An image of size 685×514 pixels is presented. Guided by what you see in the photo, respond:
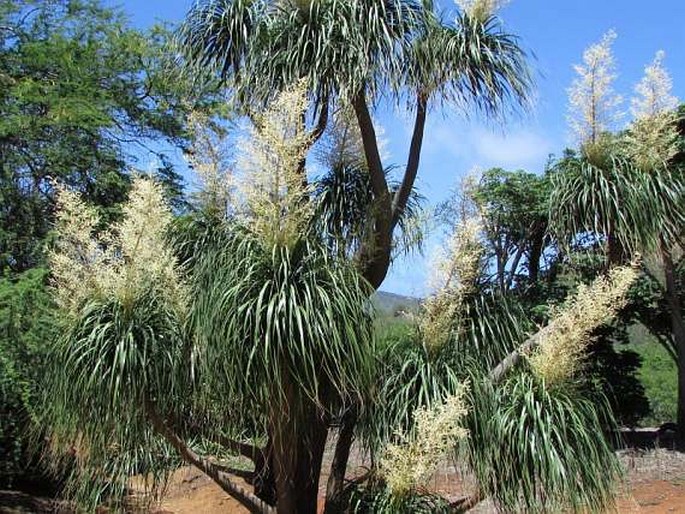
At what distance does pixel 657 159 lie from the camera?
634cm

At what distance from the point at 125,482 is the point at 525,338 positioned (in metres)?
3.54

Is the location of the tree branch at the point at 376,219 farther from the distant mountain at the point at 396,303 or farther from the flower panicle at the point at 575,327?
the flower panicle at the point at 575,327

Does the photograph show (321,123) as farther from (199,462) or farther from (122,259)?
(199,462)

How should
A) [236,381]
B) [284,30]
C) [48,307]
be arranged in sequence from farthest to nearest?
[48,307] < [284,30] < [236,381]

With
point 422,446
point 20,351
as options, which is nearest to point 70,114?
point 20,351

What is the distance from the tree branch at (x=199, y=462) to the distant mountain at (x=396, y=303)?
185 cm

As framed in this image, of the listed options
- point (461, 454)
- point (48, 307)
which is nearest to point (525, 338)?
point (461, 454)

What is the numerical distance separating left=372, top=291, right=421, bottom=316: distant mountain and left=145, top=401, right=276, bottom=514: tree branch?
1846 millimetres

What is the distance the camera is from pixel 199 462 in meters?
5.96

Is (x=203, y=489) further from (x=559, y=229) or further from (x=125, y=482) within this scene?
(x=559, y=229)

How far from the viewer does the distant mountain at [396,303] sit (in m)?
5.70

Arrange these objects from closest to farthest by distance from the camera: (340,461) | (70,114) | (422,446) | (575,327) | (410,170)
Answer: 1. (422,446)
2. (575,327)
3. (340,461)
4. (410,170)
5. (70,114)

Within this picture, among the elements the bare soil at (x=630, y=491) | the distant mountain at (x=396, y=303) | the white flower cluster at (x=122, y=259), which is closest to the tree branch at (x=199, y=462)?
the white flower cluster at (x=122, y=259)

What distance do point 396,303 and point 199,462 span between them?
6.70 feet
